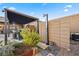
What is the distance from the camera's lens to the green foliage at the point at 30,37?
2.66 metres

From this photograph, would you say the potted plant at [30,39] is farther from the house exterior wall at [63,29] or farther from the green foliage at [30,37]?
the house exterior wall at [63,29]

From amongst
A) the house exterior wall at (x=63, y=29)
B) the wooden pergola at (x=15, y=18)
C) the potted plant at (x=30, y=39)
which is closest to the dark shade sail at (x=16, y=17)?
the wooden pergola at (x=15, y=18)

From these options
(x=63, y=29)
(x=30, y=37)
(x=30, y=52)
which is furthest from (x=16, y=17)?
(x=63, y=29)

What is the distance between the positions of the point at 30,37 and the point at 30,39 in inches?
1.2

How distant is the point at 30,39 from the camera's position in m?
2.65

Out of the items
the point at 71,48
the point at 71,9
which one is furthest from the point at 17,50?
the point at 71,9

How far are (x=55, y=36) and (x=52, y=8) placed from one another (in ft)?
1.40

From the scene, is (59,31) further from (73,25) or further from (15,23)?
(15,23)

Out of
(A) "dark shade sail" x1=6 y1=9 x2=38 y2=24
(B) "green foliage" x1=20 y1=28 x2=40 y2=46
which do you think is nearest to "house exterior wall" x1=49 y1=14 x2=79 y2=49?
(B) "green foliage" x1=20 y1=28 x2=40 y2=46

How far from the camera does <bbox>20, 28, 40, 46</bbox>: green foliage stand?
8.71 ft

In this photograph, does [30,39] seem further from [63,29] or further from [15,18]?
[63,29]

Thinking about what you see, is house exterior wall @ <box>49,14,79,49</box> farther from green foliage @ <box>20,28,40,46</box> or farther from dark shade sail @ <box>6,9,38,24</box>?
A: dark shade sail @ <box>6,9,38,24</box>

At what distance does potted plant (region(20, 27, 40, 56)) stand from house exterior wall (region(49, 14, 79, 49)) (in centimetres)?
24

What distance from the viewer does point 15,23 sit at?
265 centimetres
